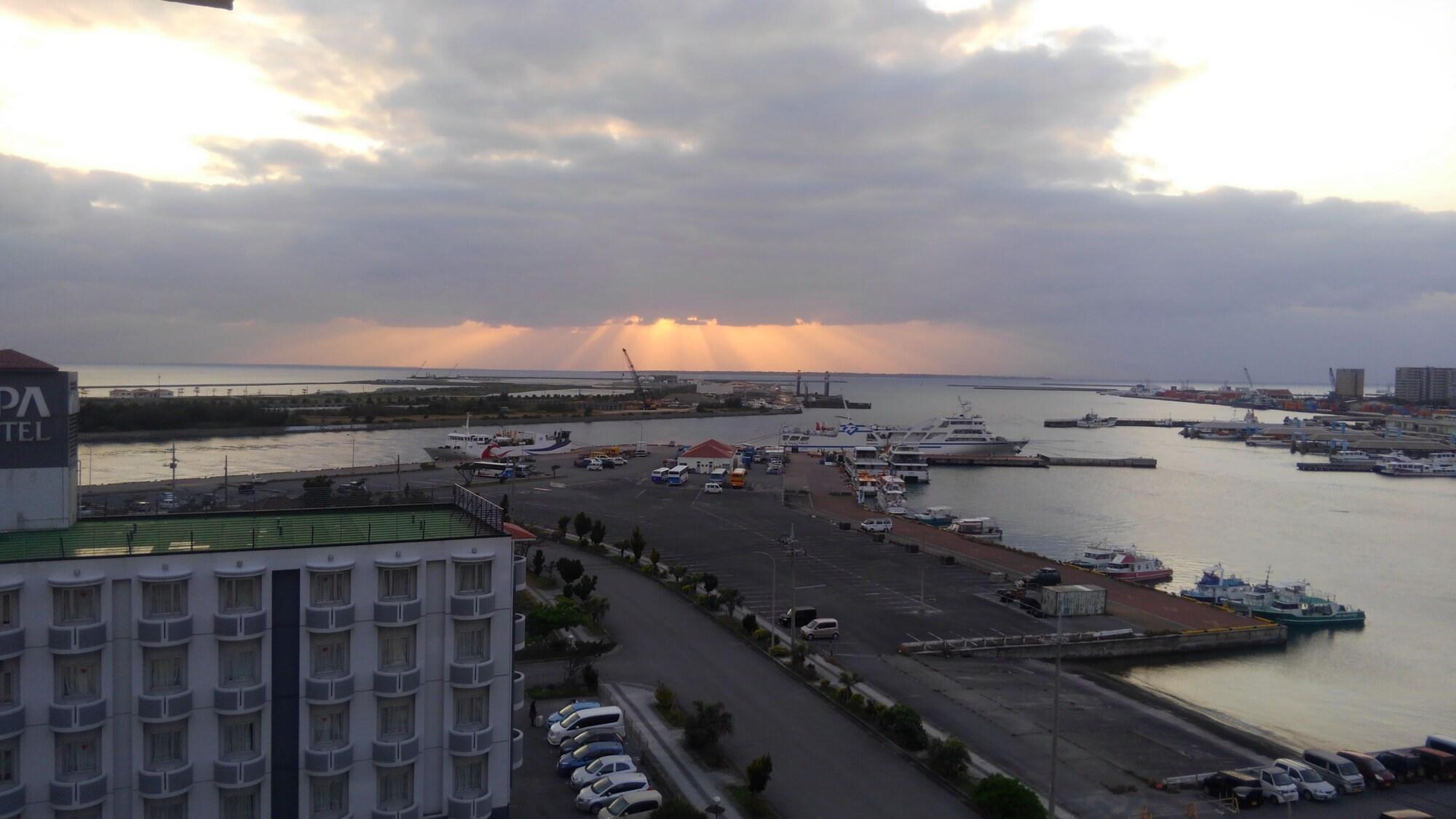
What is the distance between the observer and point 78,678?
14.5 ft

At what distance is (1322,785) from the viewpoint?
722 centimetres

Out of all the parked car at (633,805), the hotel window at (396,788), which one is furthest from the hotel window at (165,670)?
the parked car at (633,805)

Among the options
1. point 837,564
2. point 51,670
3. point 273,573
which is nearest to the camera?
point 51,670

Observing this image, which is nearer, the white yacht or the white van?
the white van

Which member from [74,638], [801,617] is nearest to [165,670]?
[74,638]

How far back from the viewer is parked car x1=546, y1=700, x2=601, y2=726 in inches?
302

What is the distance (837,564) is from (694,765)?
797 centimetres

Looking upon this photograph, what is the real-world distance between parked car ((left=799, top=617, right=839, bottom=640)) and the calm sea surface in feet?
12.1

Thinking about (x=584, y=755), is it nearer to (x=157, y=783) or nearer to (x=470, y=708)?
(x=470, y=708)

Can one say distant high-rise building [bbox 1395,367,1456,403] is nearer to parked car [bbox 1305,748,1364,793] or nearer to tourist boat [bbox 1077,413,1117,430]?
tourist boat [bbox 1077,413,1117,430]

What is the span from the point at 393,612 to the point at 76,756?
156cm

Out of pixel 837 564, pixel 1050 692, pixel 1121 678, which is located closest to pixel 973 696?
pixel 1050 692

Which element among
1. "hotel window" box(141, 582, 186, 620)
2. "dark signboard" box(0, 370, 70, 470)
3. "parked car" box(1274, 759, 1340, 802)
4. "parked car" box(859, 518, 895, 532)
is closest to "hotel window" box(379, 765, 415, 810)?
"hotel window" box(141, 582, 186, 620)

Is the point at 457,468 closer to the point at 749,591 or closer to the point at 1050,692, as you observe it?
the point at 749,591
